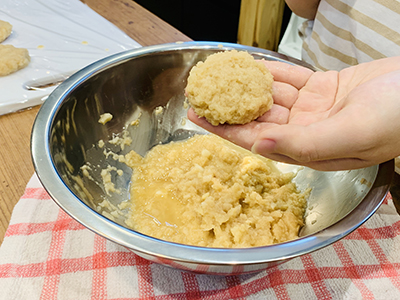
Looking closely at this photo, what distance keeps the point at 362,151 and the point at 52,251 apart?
837 mm

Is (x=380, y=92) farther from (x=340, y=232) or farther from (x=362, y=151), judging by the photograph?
(x=340, y=232)

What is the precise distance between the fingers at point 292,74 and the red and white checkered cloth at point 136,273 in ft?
1.73

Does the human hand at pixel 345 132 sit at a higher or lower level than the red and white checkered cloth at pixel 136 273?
higher

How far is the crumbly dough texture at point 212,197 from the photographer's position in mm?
882

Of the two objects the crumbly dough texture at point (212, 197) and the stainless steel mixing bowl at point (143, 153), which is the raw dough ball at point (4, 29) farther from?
the crumbly dough texture at point (212, 197)

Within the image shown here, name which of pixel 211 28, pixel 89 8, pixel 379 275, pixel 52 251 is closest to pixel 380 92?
pixel 379 275

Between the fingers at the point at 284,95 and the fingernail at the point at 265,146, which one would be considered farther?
the fingers at the point at 284,95

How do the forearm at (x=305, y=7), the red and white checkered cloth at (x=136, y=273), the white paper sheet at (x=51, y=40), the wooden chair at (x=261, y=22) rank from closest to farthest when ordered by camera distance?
1. the red and white checkered cloth at (x=136, y=273)
2. the white paper sheet at (x=51, y=40)
3. the forearm at (x=305, y=7)
4. the wooden chair at (x=261, y=22)

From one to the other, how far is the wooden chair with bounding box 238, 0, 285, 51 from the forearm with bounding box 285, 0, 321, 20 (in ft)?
2.36

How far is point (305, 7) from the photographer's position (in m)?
1.56

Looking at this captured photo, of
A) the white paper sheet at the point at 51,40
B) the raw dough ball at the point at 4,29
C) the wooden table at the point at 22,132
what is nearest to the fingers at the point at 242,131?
the wooden table at the point at 22,132

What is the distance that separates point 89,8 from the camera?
6.63 ft

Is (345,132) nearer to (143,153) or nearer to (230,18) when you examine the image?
(143,153)

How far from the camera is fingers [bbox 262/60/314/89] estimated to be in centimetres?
106
